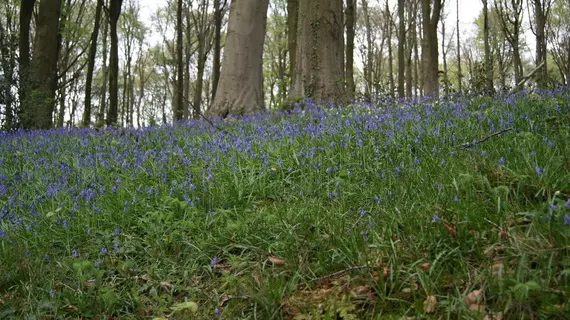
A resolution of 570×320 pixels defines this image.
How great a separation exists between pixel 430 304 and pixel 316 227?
102 centimetres

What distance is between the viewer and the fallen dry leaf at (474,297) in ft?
6.47

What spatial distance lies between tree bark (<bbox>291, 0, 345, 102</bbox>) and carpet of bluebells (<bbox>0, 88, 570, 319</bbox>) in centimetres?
341

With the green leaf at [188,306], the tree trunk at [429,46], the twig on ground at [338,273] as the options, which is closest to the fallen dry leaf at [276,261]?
the twig on ground at [338,273]

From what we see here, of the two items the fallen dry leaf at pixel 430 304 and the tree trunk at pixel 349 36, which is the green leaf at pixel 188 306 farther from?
the tree trunk at pixel 349 36

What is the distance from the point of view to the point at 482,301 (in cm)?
199

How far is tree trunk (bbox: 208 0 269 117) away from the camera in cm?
877

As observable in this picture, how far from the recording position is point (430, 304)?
2057 millimetres

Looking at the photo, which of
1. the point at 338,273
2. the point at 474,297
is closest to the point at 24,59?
the point at 338,273

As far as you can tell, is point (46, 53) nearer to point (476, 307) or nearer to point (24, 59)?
point (24, 59)

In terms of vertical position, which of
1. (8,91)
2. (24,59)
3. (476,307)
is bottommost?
(476,307)

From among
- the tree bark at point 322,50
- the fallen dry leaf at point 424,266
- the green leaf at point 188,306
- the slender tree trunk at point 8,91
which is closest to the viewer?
the fallen dry leaf at point 424,266

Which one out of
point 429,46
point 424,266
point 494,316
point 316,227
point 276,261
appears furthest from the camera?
point 429,46

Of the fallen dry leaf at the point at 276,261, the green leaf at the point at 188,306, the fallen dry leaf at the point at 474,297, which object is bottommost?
the green leaf at the point at 188,306

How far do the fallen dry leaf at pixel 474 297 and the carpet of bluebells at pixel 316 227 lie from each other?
0.01 metres
